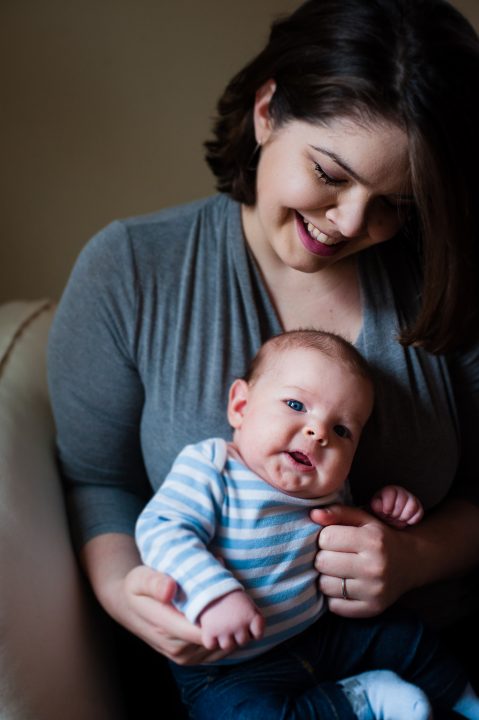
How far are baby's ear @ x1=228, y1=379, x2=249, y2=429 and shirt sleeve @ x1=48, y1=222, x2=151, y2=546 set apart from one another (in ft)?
0.61

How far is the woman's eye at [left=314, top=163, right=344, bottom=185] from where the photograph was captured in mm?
993

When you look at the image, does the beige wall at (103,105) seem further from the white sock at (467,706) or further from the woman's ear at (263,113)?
the white sock at (467,706)

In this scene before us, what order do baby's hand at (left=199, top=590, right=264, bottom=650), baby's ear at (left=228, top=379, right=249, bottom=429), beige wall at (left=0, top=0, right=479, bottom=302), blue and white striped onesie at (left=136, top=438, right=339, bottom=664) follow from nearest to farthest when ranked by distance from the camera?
baby's hand at (left=199, top=590, right=264, bottom=650) → blue and white striped onesie at (left=136, top=438, right=339, bottom=664) → baby's ear at (left=228, top=379, right=249, bottom=429) → beige wall at (left=0, top=0, right=479, bottom=302)

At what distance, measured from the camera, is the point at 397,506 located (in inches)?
43.9

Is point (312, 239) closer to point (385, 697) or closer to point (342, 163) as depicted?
point (342, 163)

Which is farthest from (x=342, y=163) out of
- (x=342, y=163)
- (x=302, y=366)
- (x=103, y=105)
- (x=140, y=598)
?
(x=103, y=105)

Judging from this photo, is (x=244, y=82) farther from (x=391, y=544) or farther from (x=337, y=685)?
(x=337, y=685)

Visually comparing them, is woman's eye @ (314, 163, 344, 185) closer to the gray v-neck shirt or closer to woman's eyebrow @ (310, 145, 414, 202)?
woman's eyebrow @ (310, 145, 414, 202)

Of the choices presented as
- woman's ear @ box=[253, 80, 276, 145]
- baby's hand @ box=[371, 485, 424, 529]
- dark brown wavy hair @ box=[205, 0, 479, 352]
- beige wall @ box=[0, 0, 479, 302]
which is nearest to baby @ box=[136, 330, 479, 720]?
baby's hand @ box=[371, 485, 424, 529]

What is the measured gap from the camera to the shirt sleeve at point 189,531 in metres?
0.91

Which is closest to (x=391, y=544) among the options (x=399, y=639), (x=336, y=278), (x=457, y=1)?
(x=399, y=639)

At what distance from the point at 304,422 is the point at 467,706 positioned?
501mm

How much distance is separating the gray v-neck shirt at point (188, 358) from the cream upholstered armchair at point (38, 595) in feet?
0.26

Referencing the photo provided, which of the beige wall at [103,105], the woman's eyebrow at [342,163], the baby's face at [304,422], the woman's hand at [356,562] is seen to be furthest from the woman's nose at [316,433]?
the beige wall at [103,105]
